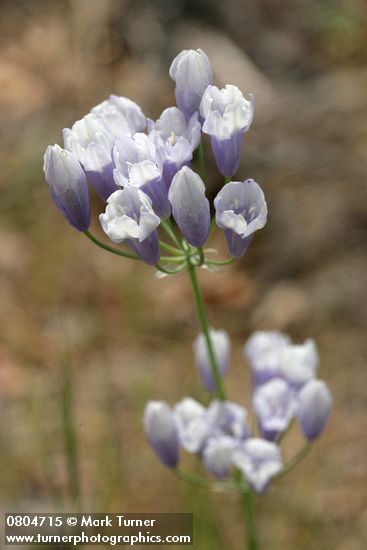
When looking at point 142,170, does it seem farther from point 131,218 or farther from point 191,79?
point 191,79

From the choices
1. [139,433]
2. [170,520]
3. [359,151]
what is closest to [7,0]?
[359,151]

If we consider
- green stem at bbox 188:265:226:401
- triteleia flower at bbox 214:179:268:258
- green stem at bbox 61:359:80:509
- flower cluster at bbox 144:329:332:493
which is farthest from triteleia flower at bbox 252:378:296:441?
triteleia flower at bbox 214:179:268:258

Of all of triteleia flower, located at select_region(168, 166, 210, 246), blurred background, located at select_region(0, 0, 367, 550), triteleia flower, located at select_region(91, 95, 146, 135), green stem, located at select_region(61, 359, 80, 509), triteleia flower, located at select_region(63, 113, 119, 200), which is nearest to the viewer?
triteleia flower, located at select_region(168, 166, 210, 246)

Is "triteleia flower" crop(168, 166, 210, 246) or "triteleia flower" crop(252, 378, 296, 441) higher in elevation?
"triteleia flower" crop(168, 166, 210, 246)

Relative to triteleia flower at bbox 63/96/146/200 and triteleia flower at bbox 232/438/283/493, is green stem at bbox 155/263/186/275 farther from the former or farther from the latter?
triteleia flower at bbox 232/438/283/493

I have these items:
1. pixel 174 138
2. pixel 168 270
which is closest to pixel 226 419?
pixel 168 270

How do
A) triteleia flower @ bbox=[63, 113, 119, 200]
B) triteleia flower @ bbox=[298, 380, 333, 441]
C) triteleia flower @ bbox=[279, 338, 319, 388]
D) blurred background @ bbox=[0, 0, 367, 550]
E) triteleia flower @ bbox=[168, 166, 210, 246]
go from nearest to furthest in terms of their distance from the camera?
1. triteleia flower @ bbox=[168, 166, 210, 246]
2. triteleia flower @ bbox=[63, 113, 119, 200]
3. triteleia flower @ bbox=[298, 380, 333, 441]
4. triteleia flower @ bbox=[279, 338, 319, 388]
5. blurred background @ bbox=[0, 0, 367, 550]
